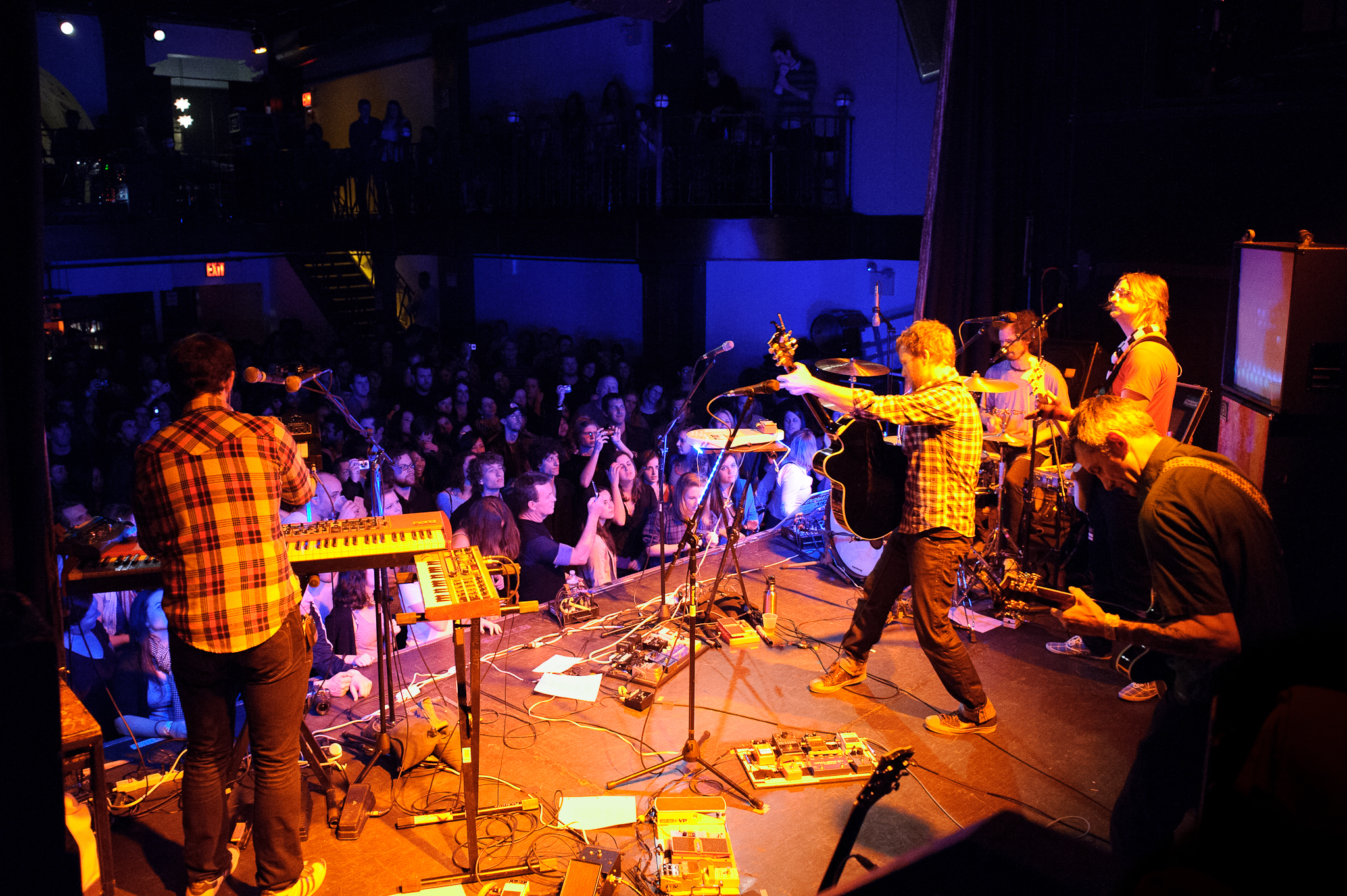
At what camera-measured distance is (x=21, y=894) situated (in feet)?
4.39

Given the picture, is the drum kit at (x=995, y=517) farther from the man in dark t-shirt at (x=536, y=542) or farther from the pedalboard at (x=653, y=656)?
the man in dark t-shirt at (x=536, y=542)

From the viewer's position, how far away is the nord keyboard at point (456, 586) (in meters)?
2.89

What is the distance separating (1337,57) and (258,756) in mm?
5918

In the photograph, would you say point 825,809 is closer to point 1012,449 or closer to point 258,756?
point 258,756

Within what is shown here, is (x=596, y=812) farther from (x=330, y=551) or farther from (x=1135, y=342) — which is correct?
(x=1135, y=342)

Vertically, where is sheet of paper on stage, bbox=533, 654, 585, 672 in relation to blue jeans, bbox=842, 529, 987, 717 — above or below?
below

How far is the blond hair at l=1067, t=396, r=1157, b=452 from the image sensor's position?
260 centimetres

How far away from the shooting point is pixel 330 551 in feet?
10.7

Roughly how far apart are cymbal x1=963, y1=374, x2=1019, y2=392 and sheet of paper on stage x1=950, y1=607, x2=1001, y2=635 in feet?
3.81

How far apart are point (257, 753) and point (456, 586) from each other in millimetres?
757

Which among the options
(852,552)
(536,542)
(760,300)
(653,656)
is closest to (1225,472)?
(653,656)

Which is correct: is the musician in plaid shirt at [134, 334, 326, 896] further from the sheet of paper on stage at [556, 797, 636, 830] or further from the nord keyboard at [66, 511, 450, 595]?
the sheet of paper on stage at [556, 797, 636, 830]

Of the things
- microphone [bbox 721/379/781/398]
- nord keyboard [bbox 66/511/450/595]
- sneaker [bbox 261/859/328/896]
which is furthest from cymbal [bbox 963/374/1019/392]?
sneaker [bbox 261/859/328/896]

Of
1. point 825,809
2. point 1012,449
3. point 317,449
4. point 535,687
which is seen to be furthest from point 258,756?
point 1012,449
